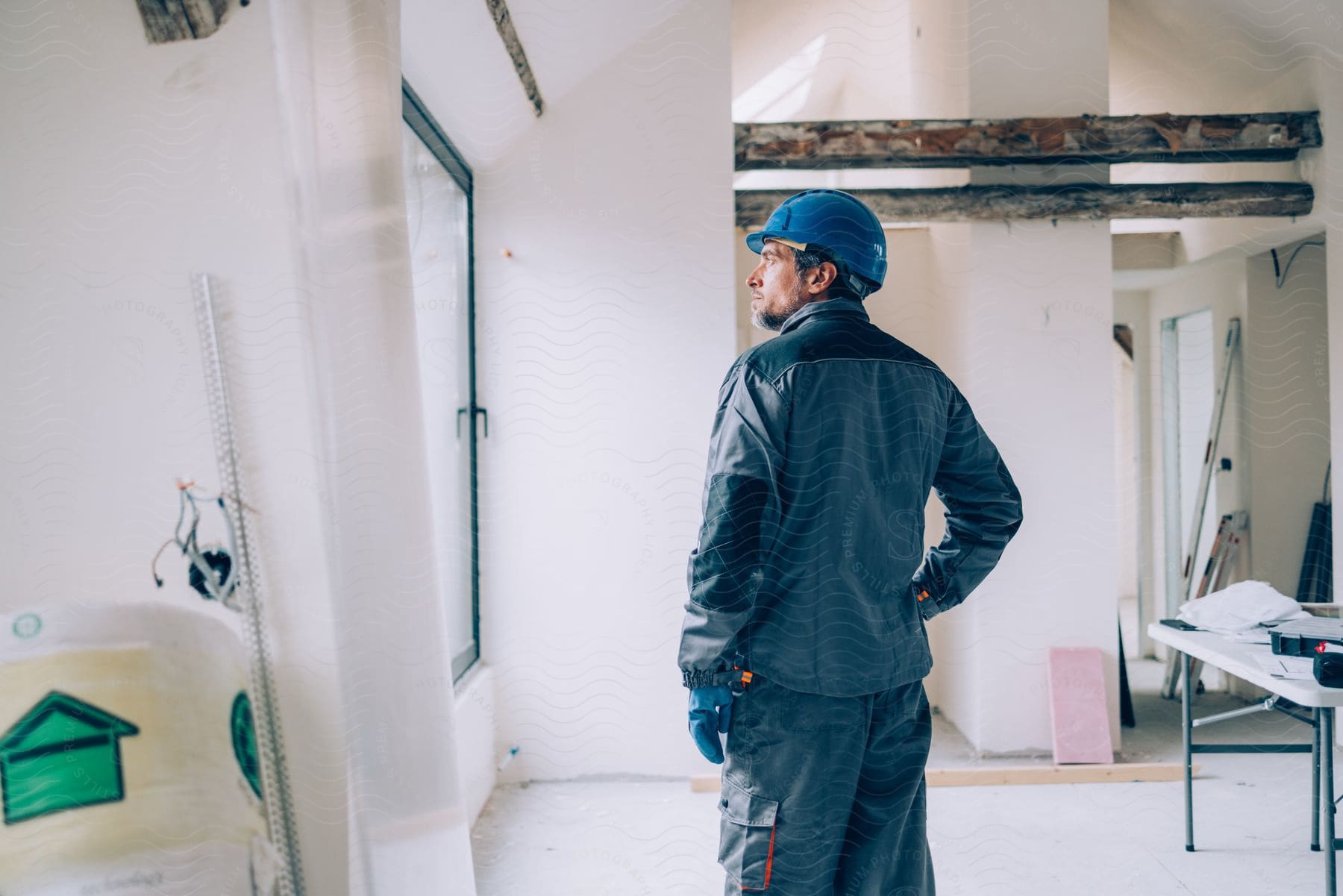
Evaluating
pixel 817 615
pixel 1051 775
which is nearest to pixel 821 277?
pixel 817 615

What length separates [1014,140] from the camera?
11.0ft

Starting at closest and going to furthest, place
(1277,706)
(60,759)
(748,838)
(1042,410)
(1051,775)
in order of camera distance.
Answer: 1. (60,759)
2. (748,838)
3. (1277,706)
4. (1051,775)
5. (1042,410)

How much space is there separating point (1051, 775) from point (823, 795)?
2269 millimetres

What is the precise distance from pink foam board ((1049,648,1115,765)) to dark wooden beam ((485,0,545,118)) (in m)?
2.76

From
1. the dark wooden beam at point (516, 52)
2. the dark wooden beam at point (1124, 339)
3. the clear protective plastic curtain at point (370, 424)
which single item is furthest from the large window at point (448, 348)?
the dark wooden beam at point (1124, 339)

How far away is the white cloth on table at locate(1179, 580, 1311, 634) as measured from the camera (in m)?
2.51

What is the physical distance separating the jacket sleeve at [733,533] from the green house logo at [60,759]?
818 millimetres

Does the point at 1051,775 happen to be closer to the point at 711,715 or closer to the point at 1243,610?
the point at 1243,610

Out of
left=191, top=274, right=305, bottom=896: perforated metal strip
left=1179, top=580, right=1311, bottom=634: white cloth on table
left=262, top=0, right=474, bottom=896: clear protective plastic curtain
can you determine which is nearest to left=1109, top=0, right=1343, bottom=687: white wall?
left=1179, top=580, right=1311, bottom=634: white cloth on table

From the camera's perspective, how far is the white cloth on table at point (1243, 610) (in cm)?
251

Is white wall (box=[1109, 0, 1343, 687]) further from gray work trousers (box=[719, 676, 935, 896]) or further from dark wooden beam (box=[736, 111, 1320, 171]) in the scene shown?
gray work trousers (box=[719, 676, 935, 896])

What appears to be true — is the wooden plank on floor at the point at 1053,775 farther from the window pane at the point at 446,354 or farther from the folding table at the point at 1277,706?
the window pane at the point at 446,354

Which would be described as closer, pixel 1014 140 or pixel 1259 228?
pixel 1014 140

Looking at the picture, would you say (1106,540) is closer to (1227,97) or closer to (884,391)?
(1227,97)
